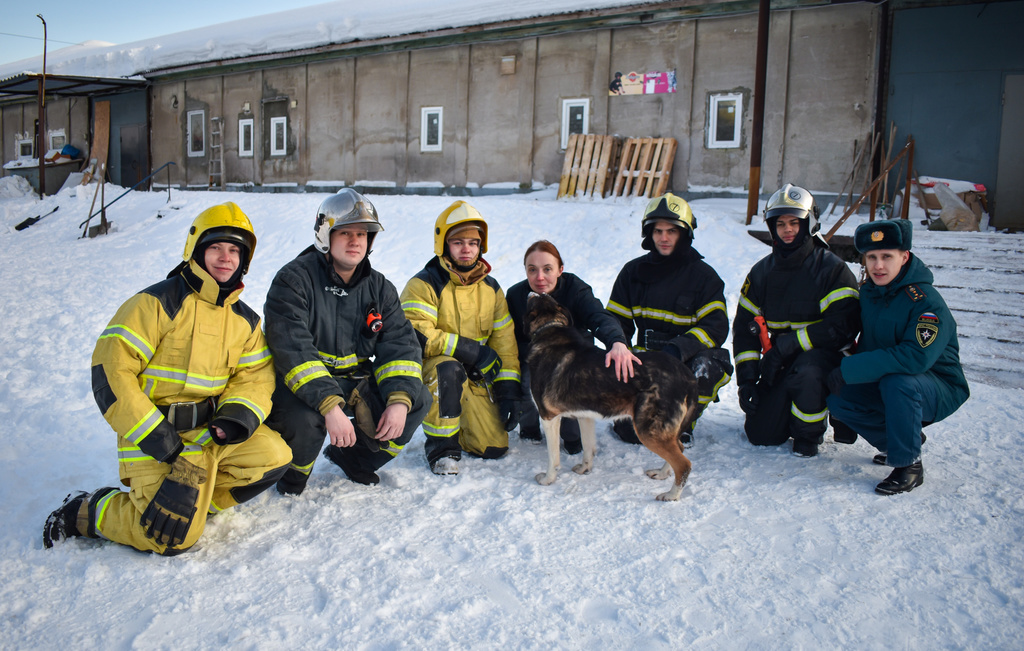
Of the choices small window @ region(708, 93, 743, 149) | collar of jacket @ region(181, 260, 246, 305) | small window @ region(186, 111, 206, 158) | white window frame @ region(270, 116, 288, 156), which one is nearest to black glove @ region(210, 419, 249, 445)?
collar of jacket @ region(181, 260, 246, 305)

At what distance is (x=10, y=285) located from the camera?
845cm

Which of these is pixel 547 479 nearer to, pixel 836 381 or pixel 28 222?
pixel 836 381

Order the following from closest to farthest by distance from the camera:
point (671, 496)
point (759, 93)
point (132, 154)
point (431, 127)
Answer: point (671, 496) → point (759, 93) → point (431, 127) → point (132, 154)

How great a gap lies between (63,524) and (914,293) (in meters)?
4.41

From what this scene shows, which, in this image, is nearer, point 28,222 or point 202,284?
point 202,284

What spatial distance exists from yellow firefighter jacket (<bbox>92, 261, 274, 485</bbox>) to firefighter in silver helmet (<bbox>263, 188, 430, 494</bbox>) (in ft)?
0.57

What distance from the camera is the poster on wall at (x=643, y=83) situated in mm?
12258

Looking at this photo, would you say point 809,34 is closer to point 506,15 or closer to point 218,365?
point 506,15

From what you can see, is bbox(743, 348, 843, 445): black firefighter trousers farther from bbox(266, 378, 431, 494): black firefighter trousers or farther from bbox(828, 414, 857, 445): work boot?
bbox(266, 378, 431, 494): black firefighter trousers

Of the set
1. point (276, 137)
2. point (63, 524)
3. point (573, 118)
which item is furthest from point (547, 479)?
point (276, 137)

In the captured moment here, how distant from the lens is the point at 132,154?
20.4m

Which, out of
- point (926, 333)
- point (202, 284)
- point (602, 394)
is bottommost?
point (602, 394)

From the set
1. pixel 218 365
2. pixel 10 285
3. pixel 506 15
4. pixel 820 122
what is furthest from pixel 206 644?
pixel 506 15

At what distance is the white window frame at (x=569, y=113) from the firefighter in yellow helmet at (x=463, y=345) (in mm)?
9731
